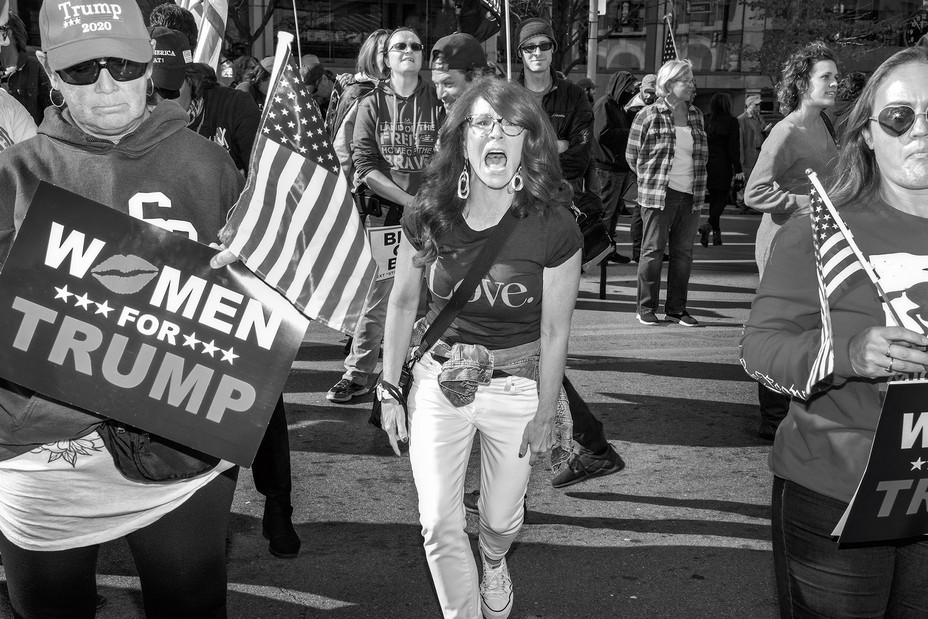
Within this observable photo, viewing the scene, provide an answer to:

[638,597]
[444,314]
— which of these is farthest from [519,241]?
[638,597]

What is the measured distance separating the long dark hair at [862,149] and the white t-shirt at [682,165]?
570 centimetres

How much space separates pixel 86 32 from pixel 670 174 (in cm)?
638

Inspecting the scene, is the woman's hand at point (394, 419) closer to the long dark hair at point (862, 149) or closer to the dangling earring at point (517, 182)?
the dangling earring at point (517, 182)

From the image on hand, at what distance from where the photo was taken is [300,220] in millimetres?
2391

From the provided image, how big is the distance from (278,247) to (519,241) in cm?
104

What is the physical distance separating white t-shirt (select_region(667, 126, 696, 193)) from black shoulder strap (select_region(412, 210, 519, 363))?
5173 mm

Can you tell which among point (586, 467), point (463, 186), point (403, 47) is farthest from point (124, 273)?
point (403, 47)

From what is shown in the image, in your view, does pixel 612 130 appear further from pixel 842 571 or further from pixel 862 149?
pixel 842 571

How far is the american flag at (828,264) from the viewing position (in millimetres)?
2066

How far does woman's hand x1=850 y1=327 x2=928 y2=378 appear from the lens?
1948 mm

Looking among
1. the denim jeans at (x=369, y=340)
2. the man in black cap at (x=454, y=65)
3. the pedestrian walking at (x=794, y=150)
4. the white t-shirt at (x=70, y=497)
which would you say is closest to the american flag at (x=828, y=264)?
the white t-shirt at (x=70, y=497)

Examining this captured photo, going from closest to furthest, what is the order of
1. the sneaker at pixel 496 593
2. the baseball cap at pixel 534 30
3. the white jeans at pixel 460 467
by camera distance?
the white jeans at pixel 460 467, the sneaker at pixel 496 593, the baseball cap at pixel 534 30

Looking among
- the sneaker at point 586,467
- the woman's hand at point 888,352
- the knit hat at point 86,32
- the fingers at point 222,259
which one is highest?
the knit hat at point 86,32

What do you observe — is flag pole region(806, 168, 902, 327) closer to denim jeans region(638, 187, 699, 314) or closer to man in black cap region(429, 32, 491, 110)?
man in black cap region(429, 32, 491, 110)
